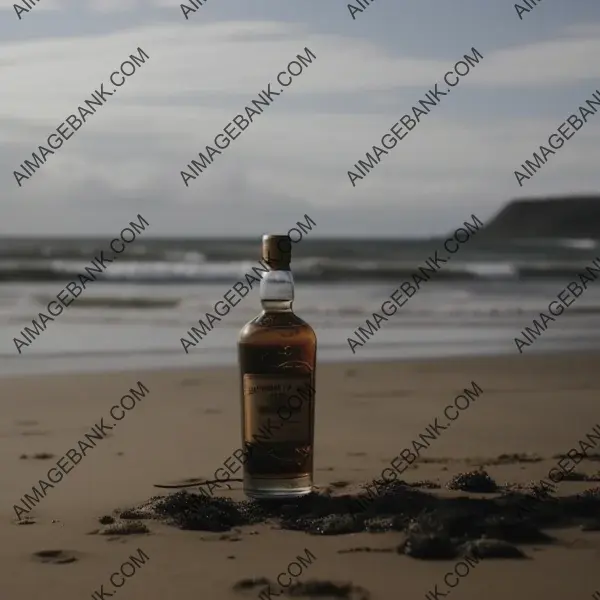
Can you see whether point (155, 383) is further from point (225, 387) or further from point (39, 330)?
point (39, 330)

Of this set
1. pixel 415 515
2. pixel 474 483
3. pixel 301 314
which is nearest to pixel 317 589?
pixel 415 515

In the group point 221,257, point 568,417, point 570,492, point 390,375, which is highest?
point 570,492

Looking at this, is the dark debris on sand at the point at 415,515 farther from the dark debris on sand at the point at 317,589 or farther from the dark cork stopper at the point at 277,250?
the dark cork stopper at the point at 277,250

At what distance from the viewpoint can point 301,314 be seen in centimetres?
1194

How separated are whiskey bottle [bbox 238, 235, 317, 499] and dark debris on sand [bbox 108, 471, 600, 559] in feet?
0.25

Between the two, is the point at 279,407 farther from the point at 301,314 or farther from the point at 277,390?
the point at 301,314

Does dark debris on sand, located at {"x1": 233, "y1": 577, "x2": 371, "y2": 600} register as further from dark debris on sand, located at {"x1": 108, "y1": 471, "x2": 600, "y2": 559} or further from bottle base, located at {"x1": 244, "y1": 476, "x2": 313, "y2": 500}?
bottle base, located at {"x1": 244, "y1": 476, "x2": 313, "y2": 500}

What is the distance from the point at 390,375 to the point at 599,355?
7.65ft

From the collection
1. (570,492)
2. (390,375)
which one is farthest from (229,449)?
(390,375)

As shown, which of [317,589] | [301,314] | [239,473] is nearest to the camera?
[317,589]

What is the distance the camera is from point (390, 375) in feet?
23.1

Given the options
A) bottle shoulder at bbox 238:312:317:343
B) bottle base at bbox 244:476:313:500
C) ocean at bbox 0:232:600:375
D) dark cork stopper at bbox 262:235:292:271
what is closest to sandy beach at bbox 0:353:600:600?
bottle base at bbox 244:476:313:500

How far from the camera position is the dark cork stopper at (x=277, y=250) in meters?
2.75

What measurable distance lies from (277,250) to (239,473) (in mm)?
1093
